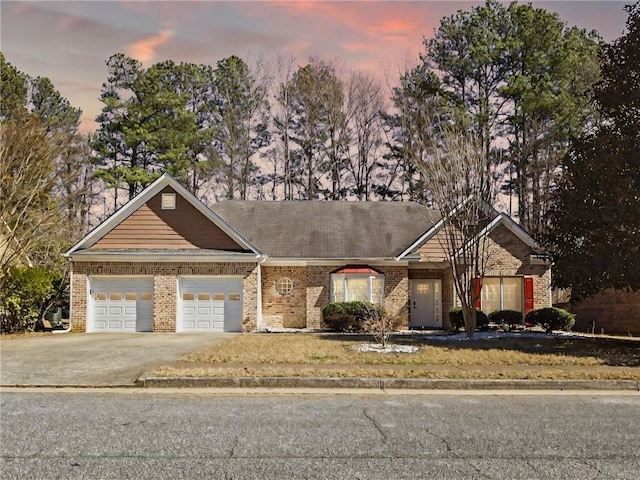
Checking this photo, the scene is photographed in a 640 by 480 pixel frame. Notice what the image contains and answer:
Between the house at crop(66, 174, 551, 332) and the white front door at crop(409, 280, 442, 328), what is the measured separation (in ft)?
0.14

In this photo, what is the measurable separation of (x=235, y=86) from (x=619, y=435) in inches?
1510

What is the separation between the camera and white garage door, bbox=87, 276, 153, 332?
21953mm

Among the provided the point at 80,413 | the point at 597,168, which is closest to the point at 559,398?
the point at 80,413

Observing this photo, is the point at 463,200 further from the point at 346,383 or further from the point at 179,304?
the point at 179,304

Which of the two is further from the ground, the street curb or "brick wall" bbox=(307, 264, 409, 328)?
"brick wall" bbox=(307, 264, 409, 328)

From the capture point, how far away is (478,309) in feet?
77.2

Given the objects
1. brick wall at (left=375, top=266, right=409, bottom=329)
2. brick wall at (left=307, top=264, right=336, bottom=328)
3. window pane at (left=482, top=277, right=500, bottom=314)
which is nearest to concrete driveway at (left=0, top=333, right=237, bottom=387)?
brick wall at (left=307, top=264, right=336, bottom=328)

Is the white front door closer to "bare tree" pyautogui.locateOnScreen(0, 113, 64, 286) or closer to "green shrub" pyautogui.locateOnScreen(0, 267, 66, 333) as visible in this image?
"green shrub" pyautogui.locateOnScreen(0, 267, 66, 333)

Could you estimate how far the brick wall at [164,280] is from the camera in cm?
2169

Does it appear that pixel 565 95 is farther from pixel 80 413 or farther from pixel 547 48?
pixel 80 413

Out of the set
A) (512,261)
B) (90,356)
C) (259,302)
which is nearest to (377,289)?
(259,302)

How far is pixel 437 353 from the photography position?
45.5 feet

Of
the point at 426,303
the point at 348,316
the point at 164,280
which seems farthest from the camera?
the point at 426,303

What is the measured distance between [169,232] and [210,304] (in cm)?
329
